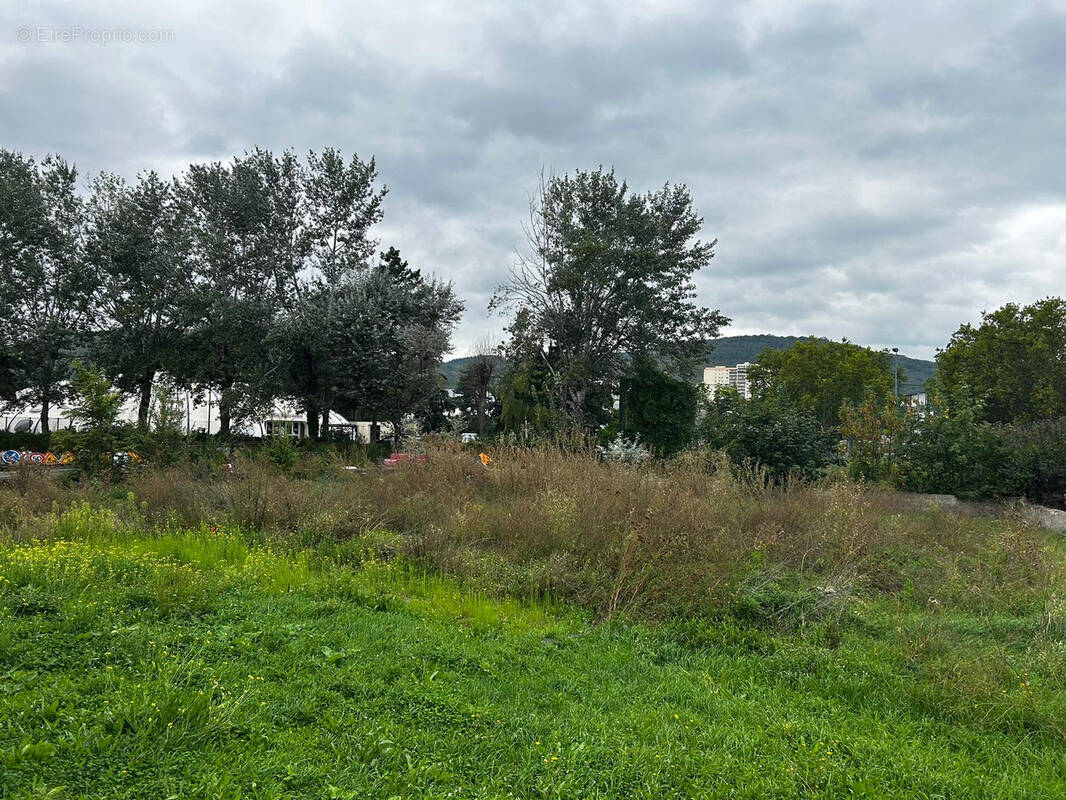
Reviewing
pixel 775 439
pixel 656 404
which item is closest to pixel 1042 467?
pixel 775 439

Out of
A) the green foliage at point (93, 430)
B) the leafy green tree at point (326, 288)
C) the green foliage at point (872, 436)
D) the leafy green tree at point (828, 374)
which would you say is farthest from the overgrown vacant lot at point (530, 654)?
the leafy green tree at point (828, 374)

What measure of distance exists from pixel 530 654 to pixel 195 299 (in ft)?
64.4

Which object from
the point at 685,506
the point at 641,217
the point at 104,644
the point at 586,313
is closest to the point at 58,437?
the point at 104,644

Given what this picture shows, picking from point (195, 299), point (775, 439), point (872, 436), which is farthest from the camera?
point (195, 299)

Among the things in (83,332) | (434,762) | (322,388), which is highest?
(83,332)

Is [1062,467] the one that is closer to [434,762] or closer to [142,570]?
[434,762]

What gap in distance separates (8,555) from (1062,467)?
15412 mm

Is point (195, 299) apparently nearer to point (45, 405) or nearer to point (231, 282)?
point (231, 282)

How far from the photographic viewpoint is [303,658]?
3.58 meters

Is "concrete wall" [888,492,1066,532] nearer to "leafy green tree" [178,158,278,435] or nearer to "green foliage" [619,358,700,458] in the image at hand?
"green foliage" [619,358,700,458]

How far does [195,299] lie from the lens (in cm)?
1988

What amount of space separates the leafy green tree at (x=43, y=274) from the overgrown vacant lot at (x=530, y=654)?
16831mm

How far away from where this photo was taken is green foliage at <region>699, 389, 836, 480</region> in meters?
12.9

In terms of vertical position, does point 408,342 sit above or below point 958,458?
above
